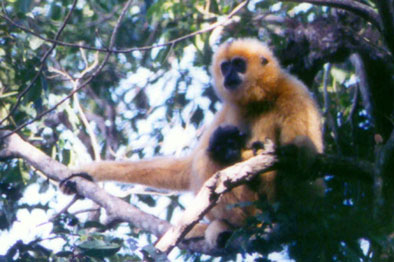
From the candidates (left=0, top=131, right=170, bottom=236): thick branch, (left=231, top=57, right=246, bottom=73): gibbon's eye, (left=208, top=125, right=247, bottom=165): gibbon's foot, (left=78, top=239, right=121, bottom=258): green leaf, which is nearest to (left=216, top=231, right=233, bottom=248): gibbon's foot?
(left=0, top=131, right=170, bottom=236): thick branch

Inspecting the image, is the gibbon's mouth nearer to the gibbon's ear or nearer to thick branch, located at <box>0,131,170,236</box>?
the gibbon's ear

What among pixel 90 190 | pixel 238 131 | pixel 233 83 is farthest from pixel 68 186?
pixel 233 83

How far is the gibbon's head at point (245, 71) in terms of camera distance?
5.58 metres

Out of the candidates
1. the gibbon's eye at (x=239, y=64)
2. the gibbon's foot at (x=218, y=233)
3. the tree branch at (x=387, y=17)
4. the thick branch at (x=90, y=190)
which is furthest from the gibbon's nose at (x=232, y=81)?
the tree branch at (x=387, y=17)

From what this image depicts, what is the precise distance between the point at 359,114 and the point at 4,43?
14.1 feet

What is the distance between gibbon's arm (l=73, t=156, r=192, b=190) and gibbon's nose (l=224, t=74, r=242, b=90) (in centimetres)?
96

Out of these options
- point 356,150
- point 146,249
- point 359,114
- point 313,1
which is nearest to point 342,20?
point 359,114

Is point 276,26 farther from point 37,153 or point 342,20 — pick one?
point 37,153

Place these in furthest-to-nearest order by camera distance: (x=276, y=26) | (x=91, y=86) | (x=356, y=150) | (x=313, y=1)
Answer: (x=91, y=86) → (x=276, y=26) → (x=356, y=150) → (x=313, y=1)

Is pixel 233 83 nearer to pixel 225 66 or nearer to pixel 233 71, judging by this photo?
pixel 233 71

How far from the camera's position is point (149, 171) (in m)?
5.87

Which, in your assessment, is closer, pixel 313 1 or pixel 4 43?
pixel 313 1

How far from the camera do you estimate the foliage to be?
12.4 feet

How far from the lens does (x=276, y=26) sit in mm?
7207
